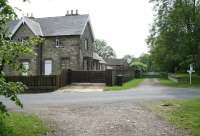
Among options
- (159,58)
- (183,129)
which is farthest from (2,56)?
(159,58)

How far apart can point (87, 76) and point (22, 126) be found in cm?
2510

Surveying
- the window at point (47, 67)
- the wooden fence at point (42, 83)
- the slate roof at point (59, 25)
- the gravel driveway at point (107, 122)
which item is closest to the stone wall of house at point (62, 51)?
the window at point (47, 67)

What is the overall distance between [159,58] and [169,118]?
51.3 metres

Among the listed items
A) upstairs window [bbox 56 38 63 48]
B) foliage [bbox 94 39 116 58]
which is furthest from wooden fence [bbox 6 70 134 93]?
foliage [bbox 94 39 116 58]

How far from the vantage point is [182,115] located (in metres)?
13.6

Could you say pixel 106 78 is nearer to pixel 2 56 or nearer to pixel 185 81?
pixel 185 81

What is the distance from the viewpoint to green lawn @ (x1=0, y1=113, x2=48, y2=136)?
9.54m

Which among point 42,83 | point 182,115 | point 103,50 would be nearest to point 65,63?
point 42,83

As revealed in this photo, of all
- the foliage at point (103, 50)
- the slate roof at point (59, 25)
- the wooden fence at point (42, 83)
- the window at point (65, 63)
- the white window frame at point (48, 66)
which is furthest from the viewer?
the foliage at point (103, 50)

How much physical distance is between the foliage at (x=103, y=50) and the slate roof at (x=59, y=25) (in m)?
78.8

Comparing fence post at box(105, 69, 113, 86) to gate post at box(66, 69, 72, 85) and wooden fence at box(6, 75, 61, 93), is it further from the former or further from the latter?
wooden fence at box(6, 75, 61, 93)

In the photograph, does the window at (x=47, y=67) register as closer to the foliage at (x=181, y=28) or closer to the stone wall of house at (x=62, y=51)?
the stone wall of house at (x=62, y=51)

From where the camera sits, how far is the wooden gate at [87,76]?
35184 mm

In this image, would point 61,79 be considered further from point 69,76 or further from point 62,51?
point 62,51
